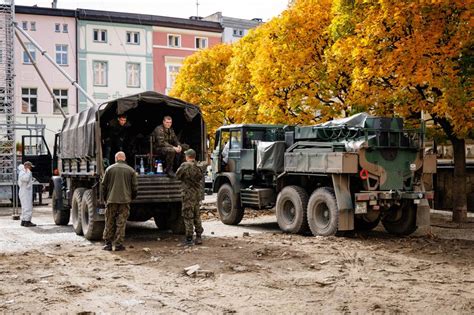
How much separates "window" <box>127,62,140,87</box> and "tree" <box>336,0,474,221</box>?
35.4 metres

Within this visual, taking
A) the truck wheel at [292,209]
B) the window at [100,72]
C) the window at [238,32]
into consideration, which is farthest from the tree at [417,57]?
the window at [238,32]

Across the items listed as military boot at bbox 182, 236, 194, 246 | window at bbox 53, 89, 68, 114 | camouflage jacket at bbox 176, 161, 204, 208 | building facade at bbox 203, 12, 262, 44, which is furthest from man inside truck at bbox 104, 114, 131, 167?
building facade at bbox 203, 12, 262, 44

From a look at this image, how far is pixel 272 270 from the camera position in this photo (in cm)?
1062

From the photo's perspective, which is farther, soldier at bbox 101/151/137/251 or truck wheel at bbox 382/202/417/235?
truck wheel at bbox 382/202/417/235

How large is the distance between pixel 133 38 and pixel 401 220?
125 ft

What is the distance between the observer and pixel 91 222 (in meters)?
14.4

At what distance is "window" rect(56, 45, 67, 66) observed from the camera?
154 ft

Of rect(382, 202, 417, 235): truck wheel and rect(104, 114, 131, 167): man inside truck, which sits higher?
rect(104, 114, 131, 167): man inside truck

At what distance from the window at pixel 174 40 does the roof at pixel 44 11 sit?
787cm

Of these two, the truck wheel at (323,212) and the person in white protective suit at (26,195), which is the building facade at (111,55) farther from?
the truck wheel at (323,212)

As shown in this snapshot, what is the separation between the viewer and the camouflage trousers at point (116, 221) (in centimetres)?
1299

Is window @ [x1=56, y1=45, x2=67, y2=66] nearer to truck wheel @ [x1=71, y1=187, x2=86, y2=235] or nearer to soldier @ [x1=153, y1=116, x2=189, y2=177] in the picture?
truck wheel @ [x1=71, y1=187, x2=86, y2=235]

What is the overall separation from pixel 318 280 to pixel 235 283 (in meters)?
1.24

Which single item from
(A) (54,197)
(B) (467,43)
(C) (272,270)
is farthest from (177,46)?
(C) (272,270)
